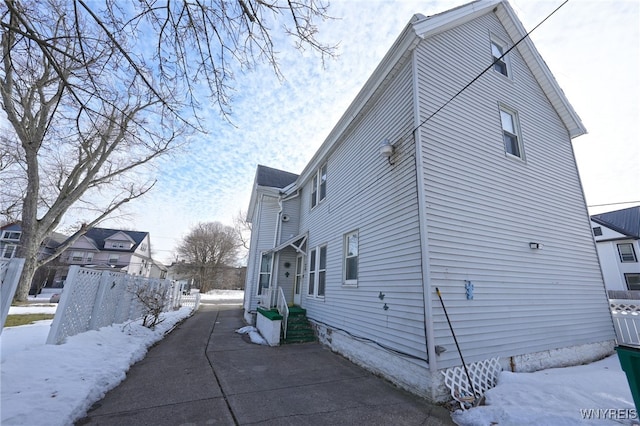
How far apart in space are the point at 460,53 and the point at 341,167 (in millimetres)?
4080

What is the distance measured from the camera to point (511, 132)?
21.7ft

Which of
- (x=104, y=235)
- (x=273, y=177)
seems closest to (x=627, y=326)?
(x=273, y=177)

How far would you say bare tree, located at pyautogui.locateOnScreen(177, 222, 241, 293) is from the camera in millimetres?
37031

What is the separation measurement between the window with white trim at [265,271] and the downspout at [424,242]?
864 centimetres

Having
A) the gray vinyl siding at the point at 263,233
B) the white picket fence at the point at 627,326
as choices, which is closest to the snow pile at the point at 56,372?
the gray vinyl siding at the point at 263,233

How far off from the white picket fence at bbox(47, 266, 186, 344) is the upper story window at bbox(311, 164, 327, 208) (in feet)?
20.9

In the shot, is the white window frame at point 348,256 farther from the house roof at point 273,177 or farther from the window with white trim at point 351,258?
the house roof at point 273,177

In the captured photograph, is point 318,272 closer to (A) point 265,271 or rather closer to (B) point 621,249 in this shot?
(A) point 265,271

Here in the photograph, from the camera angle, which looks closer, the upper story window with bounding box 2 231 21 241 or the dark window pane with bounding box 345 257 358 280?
the dark window pane with bounding box 345 257 358 280

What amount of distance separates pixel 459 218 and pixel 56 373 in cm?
660

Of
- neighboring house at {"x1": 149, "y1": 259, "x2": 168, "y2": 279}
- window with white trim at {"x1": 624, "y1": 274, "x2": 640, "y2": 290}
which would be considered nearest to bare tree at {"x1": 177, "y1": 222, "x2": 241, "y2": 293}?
neighboring house at {"x1": 149, "y1": 259, "x2": 168, "y2": 279}

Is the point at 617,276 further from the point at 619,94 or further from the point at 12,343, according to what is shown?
the point at 12,343

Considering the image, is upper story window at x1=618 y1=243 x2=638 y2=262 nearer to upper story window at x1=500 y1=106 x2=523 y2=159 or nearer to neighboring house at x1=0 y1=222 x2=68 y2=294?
upper story window at x1=500 y1=106 x2=523 y2=159

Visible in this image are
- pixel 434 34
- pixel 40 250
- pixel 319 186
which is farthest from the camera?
pixel 40 250
